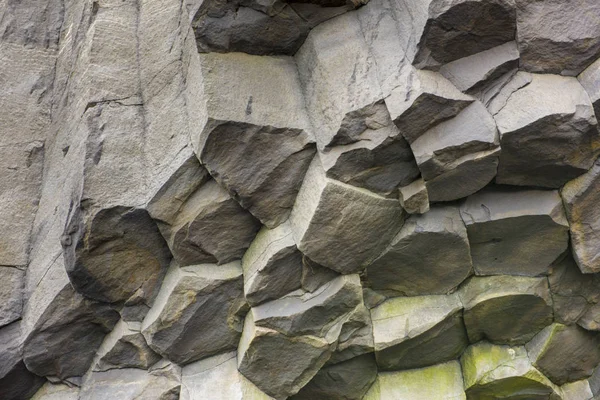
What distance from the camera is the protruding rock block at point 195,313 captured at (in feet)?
11.1

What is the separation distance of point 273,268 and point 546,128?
4.60ft

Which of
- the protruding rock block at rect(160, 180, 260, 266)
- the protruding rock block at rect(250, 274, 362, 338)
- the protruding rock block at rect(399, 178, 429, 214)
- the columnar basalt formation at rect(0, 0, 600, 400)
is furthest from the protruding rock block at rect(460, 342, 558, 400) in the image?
the protruding rock block at rect(160, 180, 260, 266)

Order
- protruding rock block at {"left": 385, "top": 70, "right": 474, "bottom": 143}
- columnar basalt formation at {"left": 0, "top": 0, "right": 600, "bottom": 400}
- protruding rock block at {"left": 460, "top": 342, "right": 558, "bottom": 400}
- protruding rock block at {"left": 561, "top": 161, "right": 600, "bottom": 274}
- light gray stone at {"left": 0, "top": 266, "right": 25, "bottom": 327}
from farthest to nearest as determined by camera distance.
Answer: light gray stone at {"left": 0, "top": 266, "right": 25, "bottom": 327}
protruding rock block at {"left": 460, "top": 342, "right": 558, "bottom": 400}
protruding rock block at {"left": 561, "top": 161, "right": 600, "bottom": 274}
columnar basalt formation at {"left": 0, "top": 0, "right": 600, "bottom": 400}
protruding rock block at {"left": 385, "top": 70, "right": 474, "bottom": 143}

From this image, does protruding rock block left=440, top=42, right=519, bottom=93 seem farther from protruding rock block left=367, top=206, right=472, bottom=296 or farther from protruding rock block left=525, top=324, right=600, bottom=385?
protruding rock block left=525, top=324, right=600, bottom=385

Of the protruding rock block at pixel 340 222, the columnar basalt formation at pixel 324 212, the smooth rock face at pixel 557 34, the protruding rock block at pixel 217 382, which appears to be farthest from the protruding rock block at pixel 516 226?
the protruding rock block at pixel 217 382

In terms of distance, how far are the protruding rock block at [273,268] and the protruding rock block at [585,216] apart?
51.9 inches

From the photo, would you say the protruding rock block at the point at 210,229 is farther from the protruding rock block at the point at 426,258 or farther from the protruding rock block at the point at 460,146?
the protruding rock block at the point at 460,146

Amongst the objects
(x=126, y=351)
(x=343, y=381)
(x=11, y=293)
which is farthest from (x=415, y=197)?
(x=11, y=293)

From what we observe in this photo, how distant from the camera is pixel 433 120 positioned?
3.03 m

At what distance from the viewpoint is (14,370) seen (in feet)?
12.0

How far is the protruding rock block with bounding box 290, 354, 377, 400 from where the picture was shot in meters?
3.54

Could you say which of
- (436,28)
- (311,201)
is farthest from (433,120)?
(311,201)

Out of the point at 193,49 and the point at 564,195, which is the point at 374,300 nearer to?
the point at 564,195

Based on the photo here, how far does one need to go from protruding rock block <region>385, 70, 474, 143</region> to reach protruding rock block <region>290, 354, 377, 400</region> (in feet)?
4.03
